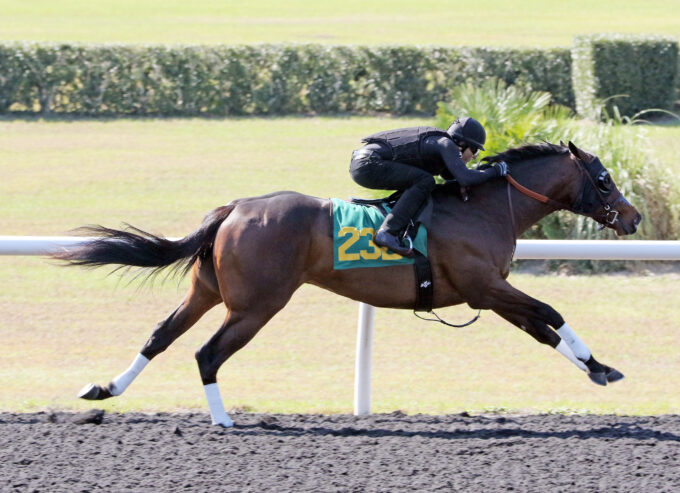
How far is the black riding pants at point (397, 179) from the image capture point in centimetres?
519

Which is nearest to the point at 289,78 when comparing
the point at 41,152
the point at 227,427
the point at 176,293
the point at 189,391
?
the point at 41,152

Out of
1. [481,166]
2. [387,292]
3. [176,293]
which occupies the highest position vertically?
[481,166]

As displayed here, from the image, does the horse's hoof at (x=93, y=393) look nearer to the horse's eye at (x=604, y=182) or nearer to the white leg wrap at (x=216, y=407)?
the white leg wrap at (x=216, y=407)

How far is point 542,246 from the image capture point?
565 cm

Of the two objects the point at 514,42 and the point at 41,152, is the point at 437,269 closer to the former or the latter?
the point at 41,152

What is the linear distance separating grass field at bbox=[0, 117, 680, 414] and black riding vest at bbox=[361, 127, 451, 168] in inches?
58.1

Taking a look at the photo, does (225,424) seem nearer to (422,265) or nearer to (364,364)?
(364,364)

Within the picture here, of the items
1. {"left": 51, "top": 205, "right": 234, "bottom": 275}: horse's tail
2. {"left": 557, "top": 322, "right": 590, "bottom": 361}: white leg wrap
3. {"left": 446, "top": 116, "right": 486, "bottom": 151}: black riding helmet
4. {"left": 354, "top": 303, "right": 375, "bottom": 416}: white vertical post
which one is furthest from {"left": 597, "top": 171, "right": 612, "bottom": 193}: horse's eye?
{"left": 51, "top": 205, "right": 234, "bottom": 275}: horse's tail

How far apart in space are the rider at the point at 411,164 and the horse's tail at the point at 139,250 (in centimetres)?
77

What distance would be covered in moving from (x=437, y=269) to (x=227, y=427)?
4.39 ft

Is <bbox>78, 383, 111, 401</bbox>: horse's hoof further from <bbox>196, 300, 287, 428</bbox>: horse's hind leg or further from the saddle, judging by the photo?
the saddle

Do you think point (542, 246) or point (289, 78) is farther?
point (289, 78)

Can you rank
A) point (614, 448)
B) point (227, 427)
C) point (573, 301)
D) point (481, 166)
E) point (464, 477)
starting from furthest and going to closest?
point (573, 301) < point (481, 166) < point (227, 427) < point (614, 448) < point (464, 477)

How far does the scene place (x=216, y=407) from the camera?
5.18m
